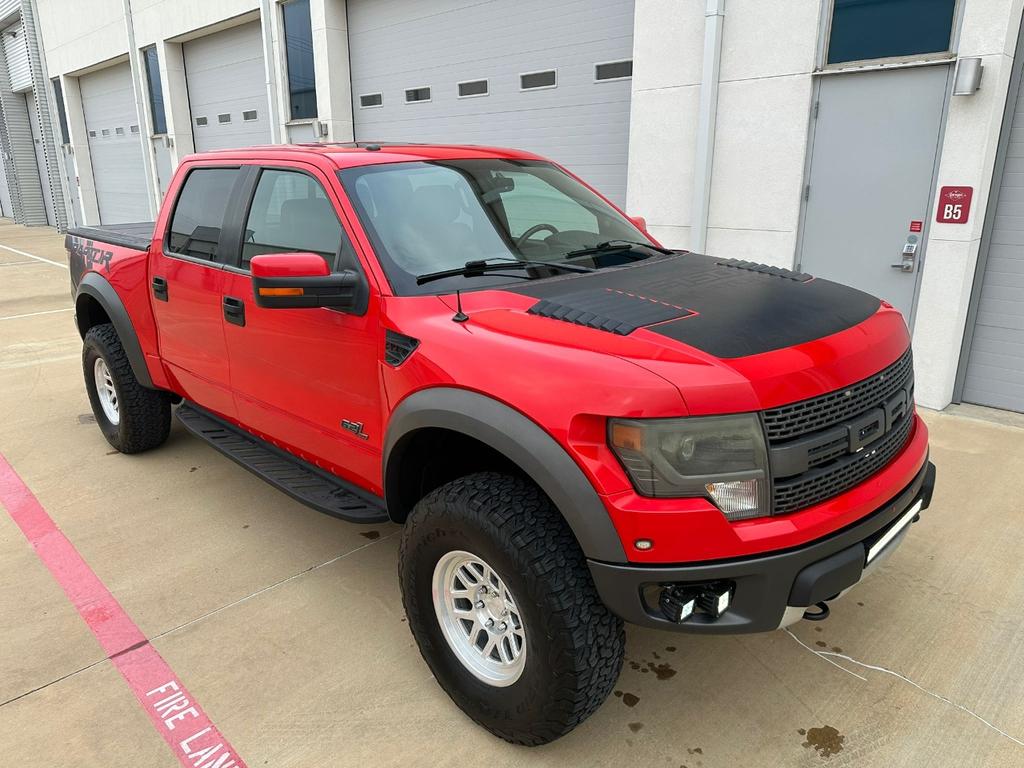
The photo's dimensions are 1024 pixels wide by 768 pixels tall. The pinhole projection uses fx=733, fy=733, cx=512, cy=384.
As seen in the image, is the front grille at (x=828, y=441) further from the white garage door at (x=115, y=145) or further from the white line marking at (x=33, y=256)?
the white garage door at (x=115, y=145)

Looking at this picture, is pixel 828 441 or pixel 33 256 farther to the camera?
pixel 33 256

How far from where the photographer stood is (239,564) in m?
3.48

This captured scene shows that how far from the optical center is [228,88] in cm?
1294

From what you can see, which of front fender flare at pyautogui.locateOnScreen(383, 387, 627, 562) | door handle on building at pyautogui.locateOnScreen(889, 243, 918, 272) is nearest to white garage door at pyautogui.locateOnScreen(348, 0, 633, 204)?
door handle on building at pyautogui.locateOnScreen(889, 243, 918, 272)

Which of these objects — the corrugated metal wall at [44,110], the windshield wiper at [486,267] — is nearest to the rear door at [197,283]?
the windshield wiper at [486,267]

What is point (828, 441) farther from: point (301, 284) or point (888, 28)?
point (888, 28)

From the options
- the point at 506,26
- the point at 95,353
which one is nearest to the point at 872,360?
the point at 95,353

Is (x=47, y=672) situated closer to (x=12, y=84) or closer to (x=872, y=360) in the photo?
(x=872, y=360)

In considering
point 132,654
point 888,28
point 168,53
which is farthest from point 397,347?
point 168,53

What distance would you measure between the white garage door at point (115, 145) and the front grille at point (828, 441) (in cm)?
1703

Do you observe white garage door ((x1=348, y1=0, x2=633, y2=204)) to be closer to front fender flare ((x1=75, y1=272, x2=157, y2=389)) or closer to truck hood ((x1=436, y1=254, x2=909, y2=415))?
front fender flare ((x1=75, y1=272, x2=157, y2=389))

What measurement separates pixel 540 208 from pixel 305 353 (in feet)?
4.27

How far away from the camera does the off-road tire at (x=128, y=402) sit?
4.48 metres

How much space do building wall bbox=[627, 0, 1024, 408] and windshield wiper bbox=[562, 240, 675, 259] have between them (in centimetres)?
296
